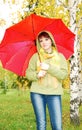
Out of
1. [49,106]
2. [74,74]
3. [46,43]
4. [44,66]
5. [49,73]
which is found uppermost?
[46,43]

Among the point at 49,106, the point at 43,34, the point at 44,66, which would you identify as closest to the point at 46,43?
the point at 43,34

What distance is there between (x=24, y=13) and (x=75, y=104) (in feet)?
24.2

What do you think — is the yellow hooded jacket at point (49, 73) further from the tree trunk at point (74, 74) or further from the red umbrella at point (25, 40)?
the tree trunk at point (74, 74)

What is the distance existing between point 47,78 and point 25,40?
1.07 m

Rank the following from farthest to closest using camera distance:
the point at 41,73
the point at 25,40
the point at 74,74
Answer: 1. the point at 74,74
2. the point at 25,40
3. the point at 41,73

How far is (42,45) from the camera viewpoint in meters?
7.88

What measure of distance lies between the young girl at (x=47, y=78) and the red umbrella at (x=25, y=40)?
0.46 meters

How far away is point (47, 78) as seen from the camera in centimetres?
777

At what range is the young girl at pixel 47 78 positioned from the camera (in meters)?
7.70

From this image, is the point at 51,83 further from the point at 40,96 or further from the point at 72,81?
the point at 72,81

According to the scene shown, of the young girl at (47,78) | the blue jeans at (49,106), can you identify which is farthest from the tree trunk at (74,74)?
the blue jeans at (49,106)

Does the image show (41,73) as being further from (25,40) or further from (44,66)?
(25,40)

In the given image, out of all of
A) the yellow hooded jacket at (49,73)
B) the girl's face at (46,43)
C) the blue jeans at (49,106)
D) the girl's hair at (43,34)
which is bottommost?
the blue jeans at (49,106)

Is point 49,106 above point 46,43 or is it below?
below
